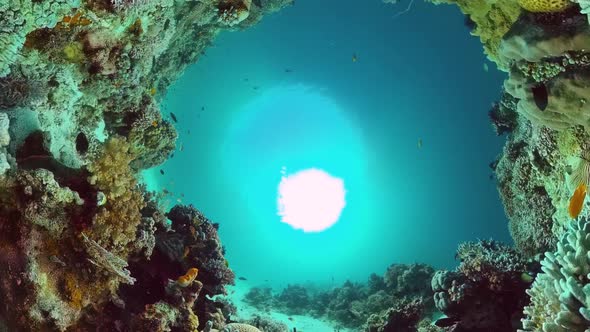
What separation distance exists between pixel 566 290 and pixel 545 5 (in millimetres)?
3071

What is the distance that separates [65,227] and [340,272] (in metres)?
61.5

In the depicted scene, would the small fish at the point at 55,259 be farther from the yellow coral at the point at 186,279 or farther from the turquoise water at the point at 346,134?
the turquoise water at the point at 346,134

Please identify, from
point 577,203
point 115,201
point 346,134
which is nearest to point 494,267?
point 577,203

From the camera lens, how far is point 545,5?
14.4 ft

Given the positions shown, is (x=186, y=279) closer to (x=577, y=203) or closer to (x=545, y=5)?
(x=577, y=203)

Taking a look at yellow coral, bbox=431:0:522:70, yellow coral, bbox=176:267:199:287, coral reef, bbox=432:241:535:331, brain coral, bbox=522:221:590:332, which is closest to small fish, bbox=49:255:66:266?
yellow coral, bbox=176:267:199:287

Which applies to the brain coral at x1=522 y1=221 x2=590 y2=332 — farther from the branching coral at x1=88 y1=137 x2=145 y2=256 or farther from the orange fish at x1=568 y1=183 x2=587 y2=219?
the branching coral at x1=88 y1=137 x2=145 y2=256

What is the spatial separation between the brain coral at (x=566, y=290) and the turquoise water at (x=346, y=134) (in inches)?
1175

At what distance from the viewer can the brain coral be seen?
11.0ft

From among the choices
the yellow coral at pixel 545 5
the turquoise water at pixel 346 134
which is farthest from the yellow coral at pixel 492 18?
the turquoise water at pixel 346 134

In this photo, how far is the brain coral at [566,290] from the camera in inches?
132

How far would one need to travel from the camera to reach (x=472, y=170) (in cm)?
5303

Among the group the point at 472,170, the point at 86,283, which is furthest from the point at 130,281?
the point at 472,170

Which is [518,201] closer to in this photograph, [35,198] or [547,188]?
[547,188]
